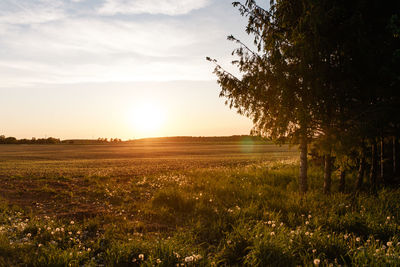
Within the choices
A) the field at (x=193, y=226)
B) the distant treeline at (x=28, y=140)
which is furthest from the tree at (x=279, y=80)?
the distant treeline at (x=28, y=140)

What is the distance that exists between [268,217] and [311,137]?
12.9ft

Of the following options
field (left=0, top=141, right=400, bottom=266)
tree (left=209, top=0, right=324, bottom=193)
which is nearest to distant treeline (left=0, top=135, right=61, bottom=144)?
field (left=0, top=141, right=400, bottom=266)

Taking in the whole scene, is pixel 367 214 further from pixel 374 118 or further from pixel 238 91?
pixel 238 91

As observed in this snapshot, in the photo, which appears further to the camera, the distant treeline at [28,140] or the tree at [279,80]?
the distant treeline at [28,140]

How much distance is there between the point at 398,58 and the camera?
290 inches

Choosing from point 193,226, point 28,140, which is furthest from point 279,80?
point 28,140

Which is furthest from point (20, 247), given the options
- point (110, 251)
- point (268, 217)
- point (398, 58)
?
point (398, 58)

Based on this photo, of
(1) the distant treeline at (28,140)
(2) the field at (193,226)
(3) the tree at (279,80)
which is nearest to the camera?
(2) the field at (193,226)

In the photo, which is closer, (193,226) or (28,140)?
(193,226)

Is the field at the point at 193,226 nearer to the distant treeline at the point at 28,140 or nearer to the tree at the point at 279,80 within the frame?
the tree at the point at 279,80

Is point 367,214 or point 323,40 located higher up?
point 323,40

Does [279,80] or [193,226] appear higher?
[279,80]

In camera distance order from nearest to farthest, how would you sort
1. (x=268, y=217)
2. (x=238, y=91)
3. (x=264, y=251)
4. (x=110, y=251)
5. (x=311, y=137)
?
(x=264, y=251) < (x=110, y=251) < (x=268, y=217) < (x=311, y=137) < (x=238, y=91)

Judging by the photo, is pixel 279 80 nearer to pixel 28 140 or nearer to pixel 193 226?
pixel 193 226
